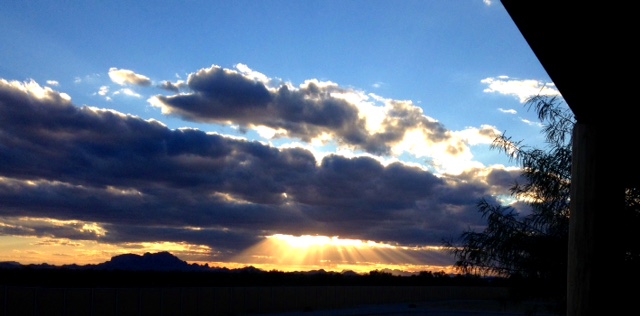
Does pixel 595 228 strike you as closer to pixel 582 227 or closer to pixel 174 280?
pixel 582 227

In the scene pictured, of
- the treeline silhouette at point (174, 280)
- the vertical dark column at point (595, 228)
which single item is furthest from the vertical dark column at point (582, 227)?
the treeline silhouette at point (174, 280)

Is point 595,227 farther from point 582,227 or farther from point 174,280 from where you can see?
point 174,280

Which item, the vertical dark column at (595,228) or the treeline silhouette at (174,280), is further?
the treeline silhouette at (174,280)

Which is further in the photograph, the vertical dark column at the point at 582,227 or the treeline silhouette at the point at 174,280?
the treeline silhouette at the point at 174,280

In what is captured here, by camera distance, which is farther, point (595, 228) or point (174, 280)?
point (174, 280)

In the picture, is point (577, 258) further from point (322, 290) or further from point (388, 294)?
point (388, 294)

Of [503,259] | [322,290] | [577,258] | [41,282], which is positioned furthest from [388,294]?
[577,258]

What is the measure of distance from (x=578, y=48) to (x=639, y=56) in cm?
63

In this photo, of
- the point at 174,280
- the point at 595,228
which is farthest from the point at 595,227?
the point at 174,280

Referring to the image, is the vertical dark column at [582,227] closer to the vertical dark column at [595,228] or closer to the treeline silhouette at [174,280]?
the vertical dark column at [595,228]

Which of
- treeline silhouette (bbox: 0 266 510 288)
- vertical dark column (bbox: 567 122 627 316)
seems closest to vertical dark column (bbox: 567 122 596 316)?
vertical dark column (bbox: 567 122 627 316)

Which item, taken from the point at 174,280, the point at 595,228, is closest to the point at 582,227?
the point at 595,228

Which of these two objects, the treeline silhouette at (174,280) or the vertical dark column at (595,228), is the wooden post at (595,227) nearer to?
the vertical dark column at (595,228)

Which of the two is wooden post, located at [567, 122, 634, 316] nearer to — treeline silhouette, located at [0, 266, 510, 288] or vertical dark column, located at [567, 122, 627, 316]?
vertical dark column, located at [567, 122, 627, 316]
